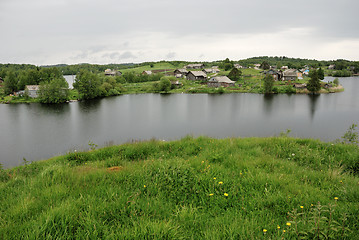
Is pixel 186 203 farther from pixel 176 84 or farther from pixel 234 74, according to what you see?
pixel 234 74

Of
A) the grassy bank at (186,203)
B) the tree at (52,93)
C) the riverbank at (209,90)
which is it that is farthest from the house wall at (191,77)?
the grassy bank at (186,203)

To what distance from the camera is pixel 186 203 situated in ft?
12.3

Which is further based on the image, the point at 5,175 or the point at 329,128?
the point at 329,128

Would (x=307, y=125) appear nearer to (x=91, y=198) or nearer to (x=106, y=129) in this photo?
(x=106, y=129)

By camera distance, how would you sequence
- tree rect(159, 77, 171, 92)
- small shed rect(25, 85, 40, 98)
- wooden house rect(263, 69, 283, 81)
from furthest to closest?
1. wooden house rect(263, 69, 283, 81)
2. tree rect(159, 77, 171, 92)
3. small shed rect(25, 85, 40, 98)

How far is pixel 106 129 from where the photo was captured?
29203 mm

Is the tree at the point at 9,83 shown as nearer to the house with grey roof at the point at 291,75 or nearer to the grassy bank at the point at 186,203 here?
the grassy bank at the point at 186,203

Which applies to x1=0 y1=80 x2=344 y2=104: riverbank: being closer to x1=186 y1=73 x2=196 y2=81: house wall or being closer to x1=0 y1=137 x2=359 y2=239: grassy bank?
x1=186 y1=73 x2=196 y2=81: house wall

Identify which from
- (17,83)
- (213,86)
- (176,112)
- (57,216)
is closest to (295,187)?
(57,216)

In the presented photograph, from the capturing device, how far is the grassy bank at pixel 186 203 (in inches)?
112

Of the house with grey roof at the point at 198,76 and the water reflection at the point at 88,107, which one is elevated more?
the house with grey roof at the point at 198,76

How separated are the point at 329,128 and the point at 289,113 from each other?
31.0ft

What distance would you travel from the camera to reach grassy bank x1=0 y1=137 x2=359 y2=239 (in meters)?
2.85

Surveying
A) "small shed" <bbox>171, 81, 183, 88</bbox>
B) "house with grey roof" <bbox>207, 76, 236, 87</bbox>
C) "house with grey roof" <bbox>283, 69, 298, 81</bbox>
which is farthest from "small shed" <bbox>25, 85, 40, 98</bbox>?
"house with grey roof" <bbox>283, 69, 298, 81</bbox>
